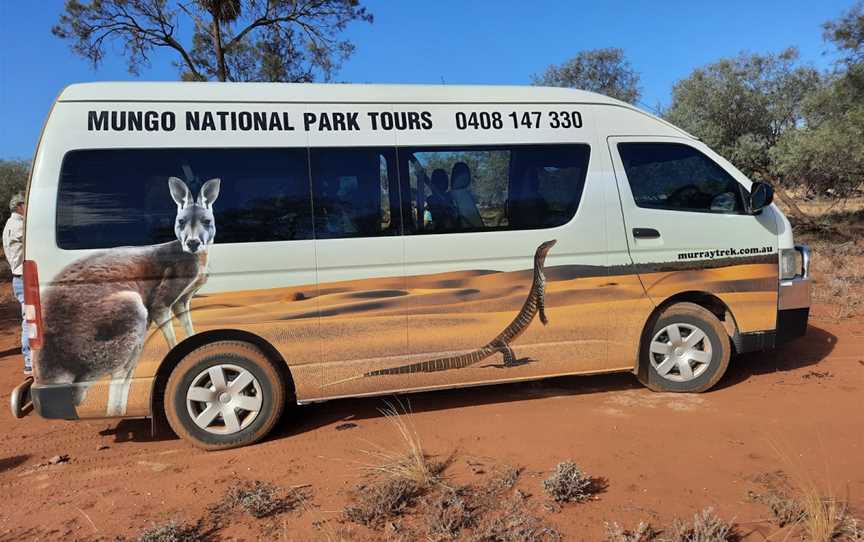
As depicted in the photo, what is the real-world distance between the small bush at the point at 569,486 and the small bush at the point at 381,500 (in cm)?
76

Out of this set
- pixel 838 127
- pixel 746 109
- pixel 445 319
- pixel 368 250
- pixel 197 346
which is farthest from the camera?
pixel 746 109

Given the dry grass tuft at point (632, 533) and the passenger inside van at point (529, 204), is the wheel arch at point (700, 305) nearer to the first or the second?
the passenger inside van at point (529, 204)

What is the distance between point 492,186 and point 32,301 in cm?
317

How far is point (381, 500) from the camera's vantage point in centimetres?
320

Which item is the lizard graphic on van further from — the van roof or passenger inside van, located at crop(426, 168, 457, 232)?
the van roof

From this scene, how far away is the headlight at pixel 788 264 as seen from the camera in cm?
491

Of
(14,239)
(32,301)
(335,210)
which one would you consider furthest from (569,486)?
(14,239)

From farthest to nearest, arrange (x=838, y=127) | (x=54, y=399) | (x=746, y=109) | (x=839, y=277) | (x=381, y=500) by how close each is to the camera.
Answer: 1. (x=746, y=109)
2. (x=838, y=127)
3. (x=839, y=277)
4. (x=54, y=399)
5. (x=381, y=500)

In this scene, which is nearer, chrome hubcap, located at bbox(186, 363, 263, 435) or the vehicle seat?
chrome hubcap, located at bbox(186, 363, 263, 435)

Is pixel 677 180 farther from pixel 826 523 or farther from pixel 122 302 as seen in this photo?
pixel 122 302

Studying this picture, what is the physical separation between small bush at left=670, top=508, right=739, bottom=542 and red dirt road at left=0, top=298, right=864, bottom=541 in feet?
0.36

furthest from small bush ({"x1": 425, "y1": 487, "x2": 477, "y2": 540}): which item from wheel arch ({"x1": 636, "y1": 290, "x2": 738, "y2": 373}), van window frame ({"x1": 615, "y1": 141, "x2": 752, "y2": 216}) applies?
van window frame ({"x1": 615, "y1": 141, "x2": 752, "y2": 216})

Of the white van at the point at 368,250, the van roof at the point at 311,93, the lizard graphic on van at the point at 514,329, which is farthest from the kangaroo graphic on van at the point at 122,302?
the lizard graphic on van at the point at 514,329

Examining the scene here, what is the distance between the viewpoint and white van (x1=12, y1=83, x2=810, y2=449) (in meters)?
3.81
